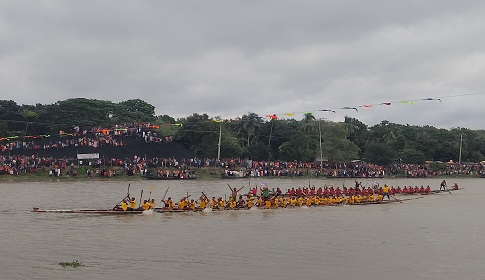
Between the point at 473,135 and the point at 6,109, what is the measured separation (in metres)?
75.3

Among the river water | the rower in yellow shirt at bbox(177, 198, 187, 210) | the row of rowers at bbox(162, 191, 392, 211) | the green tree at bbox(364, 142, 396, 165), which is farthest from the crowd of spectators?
the green tree at bbox(364, 142, 396, 165)

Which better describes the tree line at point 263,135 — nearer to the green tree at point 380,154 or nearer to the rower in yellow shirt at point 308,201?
the green tree at point 380,154

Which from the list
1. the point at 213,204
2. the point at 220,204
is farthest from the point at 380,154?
the point at 213,204

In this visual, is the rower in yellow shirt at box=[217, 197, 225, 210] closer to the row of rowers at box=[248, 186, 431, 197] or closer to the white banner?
the row of rowers at box=[248, 186, 431, 197]

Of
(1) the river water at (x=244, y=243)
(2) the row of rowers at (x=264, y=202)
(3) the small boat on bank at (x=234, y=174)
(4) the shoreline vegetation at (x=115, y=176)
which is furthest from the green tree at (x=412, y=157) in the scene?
(1) the river water at (x=244, y=243)

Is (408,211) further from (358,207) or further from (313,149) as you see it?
(313,149)

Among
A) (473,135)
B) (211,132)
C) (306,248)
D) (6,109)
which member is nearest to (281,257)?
(306,248)

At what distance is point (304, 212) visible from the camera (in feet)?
91.1

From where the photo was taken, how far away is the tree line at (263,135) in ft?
226

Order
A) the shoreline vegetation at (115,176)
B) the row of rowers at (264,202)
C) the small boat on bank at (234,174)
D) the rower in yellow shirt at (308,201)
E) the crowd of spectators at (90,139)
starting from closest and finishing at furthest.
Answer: the row of rowers at (264,202) < the rower in yellow shirt at (308,201) < the shoreline vegetation at (115,176) < the crowd of spectators at (90,139) < the small boat on bank at (234,174)

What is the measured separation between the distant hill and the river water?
17428mm

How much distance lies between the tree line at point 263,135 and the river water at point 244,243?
36.2 meters

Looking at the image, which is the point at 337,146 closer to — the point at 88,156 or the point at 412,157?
the point at 412,157

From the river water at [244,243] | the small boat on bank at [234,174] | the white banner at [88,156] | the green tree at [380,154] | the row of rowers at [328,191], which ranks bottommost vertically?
the river water at [244,243]
